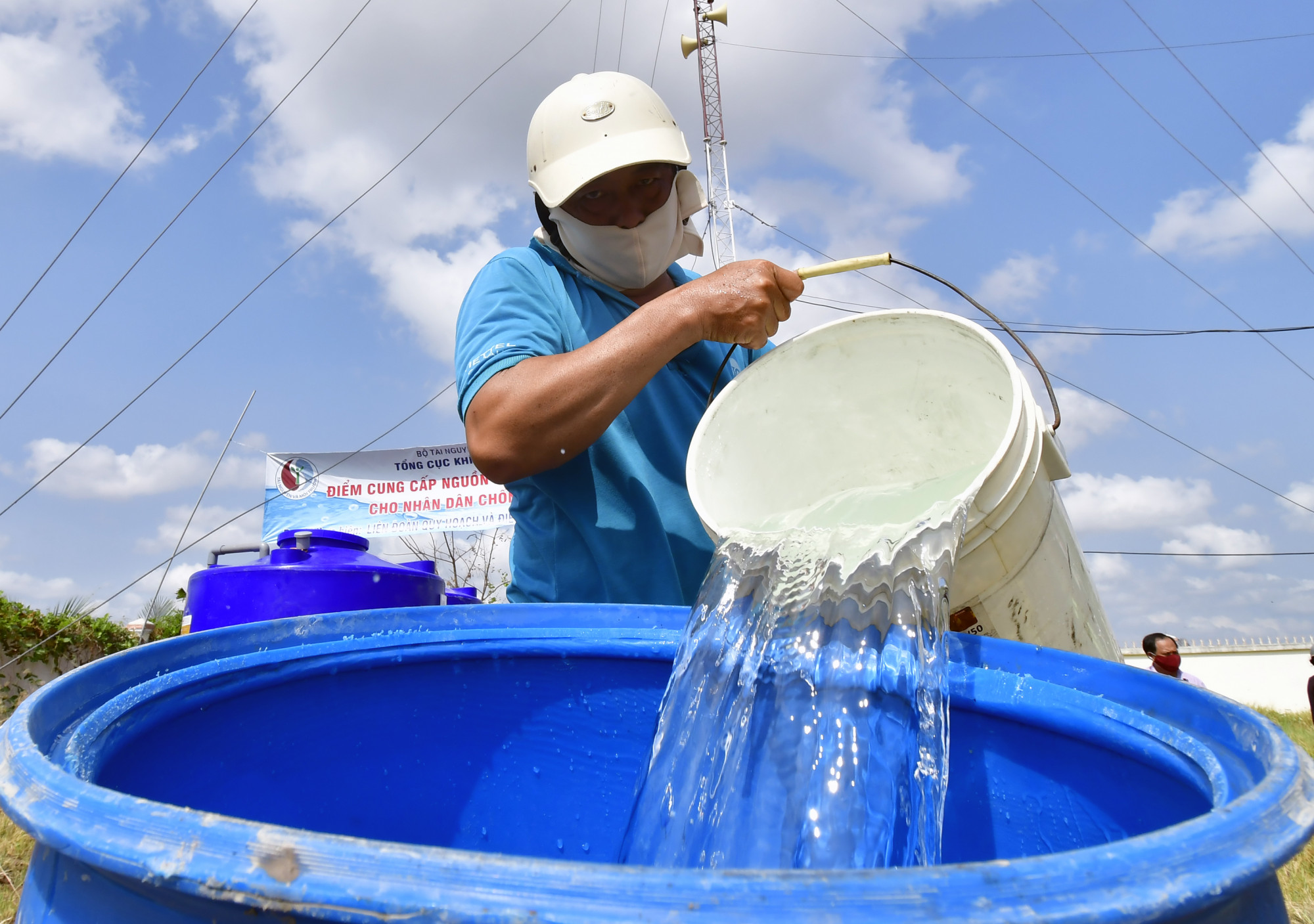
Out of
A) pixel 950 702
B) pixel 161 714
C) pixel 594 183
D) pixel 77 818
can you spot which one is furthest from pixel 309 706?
pixel 594 183

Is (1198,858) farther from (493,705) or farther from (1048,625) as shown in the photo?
(493,705)

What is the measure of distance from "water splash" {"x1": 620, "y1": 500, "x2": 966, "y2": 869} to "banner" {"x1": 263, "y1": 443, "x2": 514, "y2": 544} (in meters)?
7.61

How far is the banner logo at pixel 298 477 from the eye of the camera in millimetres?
8375

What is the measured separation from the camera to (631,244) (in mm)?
1719

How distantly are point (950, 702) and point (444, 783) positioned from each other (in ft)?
2.43

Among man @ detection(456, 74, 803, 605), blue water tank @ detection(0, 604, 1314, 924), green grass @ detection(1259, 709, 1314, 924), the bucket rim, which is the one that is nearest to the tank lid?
man @ detection(456, 74, 803, 605)

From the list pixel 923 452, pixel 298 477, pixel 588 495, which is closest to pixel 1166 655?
pixel 923 452

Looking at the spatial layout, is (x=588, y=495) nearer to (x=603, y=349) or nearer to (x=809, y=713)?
(x=603, y=349)

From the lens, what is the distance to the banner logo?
838 cm

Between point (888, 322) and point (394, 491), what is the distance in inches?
316

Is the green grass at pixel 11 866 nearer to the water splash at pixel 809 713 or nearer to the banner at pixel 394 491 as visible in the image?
the water splash at pixel 809 713

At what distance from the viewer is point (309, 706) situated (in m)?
1.07

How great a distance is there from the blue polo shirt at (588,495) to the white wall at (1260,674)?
12513 mm

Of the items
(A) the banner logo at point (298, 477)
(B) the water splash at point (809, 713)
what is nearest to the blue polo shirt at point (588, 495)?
(B) the water splash at point (809, 713)
